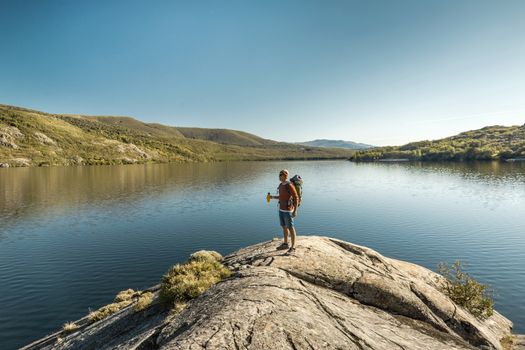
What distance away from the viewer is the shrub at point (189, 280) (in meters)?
12.9

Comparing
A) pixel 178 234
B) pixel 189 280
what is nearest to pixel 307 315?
pixel 189 280

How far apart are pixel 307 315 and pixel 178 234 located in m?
34.2

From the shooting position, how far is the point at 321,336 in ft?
30.5

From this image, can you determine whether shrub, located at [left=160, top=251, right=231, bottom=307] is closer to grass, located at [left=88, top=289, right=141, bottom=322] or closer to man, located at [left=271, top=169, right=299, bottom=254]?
man, located at [left=271, top=169, right=299, bottom=254]

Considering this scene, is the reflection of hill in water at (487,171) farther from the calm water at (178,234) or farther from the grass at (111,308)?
the grass at (111,308)

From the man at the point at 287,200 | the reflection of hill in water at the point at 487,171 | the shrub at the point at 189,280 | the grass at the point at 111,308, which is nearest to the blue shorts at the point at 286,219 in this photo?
the man at the point at 287,200

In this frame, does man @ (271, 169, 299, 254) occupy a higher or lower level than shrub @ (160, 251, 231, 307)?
higher

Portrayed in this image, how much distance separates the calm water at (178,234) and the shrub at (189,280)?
12.0 m

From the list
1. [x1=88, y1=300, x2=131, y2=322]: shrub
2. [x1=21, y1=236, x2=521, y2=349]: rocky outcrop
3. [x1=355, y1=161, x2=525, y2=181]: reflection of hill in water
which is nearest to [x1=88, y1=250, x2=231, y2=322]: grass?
[x1=21, y1=236, x2=521, y2=349]: rocky outcrop

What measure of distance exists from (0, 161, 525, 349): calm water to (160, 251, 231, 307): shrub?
1196cm

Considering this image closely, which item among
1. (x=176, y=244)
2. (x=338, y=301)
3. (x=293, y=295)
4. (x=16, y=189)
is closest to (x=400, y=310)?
(x=338, y=301)

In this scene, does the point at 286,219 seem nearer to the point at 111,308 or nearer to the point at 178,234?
the point at 111,308

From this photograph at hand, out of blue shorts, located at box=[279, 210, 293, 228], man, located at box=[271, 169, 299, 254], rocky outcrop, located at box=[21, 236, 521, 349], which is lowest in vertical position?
rocky outcrop, located at box=[21, 236, 521, 349]

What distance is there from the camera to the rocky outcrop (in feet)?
30.3
